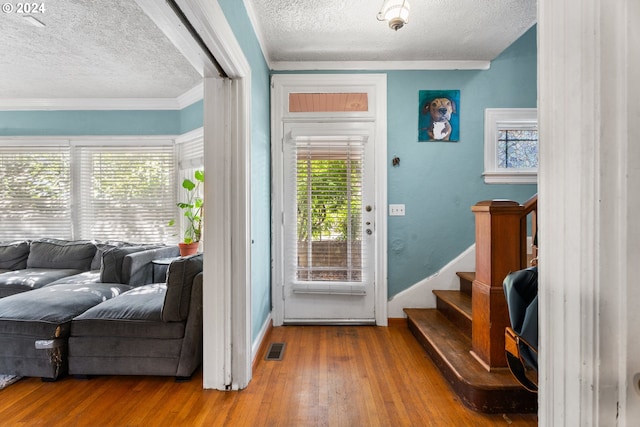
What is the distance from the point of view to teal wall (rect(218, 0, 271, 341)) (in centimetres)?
204

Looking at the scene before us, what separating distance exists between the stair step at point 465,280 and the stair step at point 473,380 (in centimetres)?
62

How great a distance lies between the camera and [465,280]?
285cm

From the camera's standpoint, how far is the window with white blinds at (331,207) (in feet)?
9.48

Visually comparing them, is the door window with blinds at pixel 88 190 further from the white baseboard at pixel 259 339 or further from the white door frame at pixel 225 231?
the white door frame at pixel 225 231

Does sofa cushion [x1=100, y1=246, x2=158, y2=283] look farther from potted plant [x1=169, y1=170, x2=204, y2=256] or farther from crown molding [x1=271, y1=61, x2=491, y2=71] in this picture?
crown molding [x1=271, y1=61, x2=491, y2=71]

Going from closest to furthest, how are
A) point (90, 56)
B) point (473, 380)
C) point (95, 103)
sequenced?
1. point (473, 380)
2. point (90, 56)
3. point (95, 103)

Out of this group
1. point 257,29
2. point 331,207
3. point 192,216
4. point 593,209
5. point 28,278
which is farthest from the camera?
point 192,216

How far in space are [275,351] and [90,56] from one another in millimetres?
3220

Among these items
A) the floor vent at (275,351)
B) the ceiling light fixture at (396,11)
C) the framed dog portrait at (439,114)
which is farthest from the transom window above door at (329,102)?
the floor vent at (275,351)

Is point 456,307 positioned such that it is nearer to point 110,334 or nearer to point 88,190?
point 110,334

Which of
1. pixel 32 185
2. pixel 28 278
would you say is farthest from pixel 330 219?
pixel 32 185

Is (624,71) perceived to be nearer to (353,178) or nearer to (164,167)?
(353,178)

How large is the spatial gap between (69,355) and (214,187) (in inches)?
59.7

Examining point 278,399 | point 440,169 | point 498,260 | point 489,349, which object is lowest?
point 278,399
